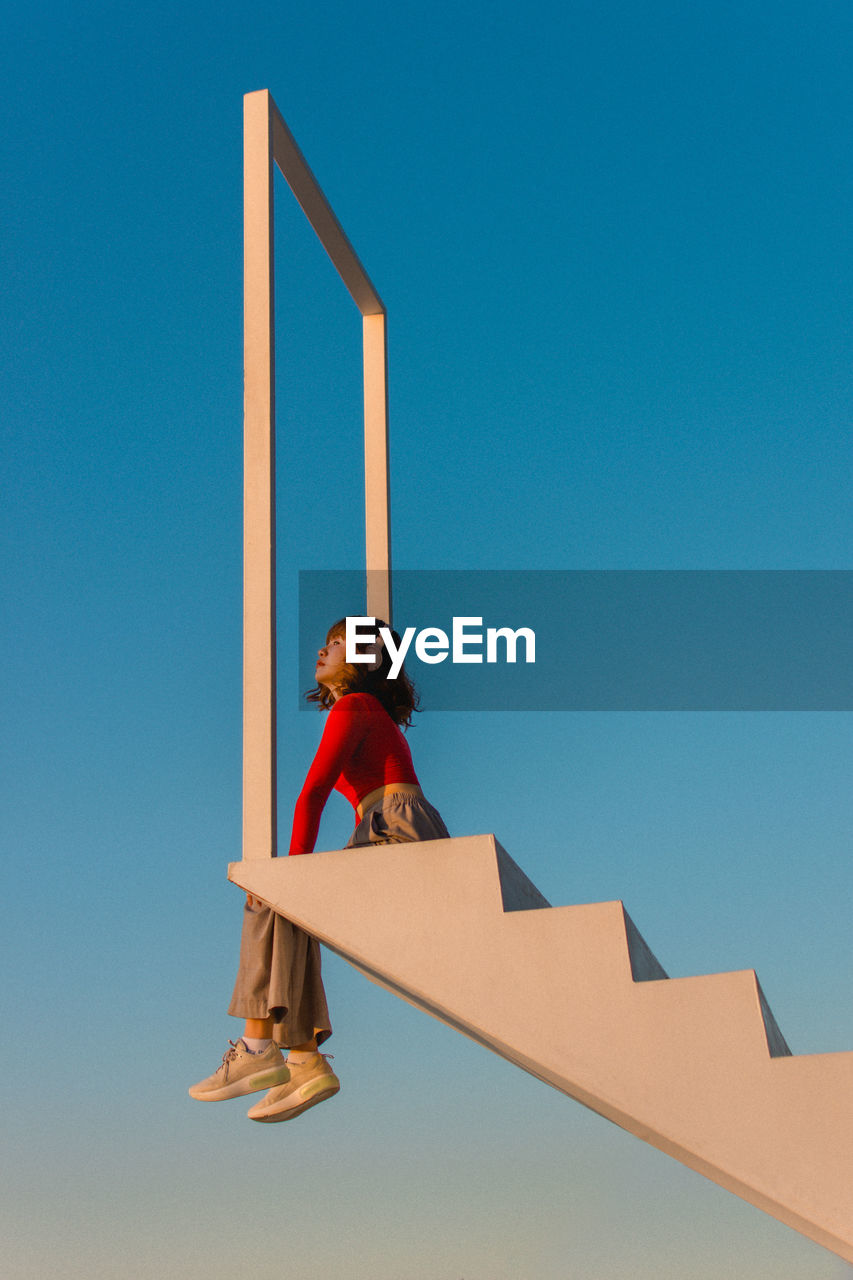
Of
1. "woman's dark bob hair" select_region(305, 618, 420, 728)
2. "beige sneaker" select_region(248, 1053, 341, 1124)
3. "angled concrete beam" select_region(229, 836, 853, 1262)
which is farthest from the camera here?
"woman's dark bob hair" select_region(305, 618, 420, 728)

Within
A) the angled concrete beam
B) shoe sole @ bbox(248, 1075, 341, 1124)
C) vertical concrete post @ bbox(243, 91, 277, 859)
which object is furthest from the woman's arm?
shoe sole @ bbox(248, 1075, 341, 1124)

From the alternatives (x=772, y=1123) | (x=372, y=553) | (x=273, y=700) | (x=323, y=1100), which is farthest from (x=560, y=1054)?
(x=372, y=553)

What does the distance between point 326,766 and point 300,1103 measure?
4.63 feet

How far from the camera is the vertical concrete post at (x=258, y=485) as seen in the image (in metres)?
5.69

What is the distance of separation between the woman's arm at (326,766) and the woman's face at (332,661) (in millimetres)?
269

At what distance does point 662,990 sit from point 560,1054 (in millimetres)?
450

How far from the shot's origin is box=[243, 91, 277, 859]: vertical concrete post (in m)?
5.69

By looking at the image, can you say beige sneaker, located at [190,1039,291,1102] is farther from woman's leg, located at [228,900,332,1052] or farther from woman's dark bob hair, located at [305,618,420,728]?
woman's dark bob hair, located at [305,618,420,728]

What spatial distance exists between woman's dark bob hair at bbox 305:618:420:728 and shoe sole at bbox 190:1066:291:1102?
1729 millimetres

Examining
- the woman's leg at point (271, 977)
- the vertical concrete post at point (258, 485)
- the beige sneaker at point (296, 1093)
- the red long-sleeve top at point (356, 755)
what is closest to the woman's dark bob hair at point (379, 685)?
the red long-sleeve top at point (356, 755)

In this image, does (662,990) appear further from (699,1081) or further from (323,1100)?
(323,1100)

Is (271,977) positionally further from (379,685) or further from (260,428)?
(260,428)

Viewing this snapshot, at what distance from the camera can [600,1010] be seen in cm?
529

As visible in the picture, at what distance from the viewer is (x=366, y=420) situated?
831 cm
